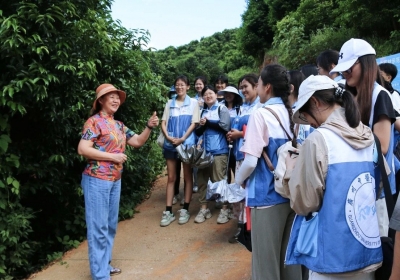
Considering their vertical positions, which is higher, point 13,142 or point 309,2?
point 309,2

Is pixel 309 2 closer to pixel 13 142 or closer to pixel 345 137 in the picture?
pixel 13 142

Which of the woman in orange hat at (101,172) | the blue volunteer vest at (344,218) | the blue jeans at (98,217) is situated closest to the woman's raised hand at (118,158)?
the woman in orange hat at (101,172)

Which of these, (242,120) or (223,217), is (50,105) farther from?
(223,217)

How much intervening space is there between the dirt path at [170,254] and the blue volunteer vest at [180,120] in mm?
1180

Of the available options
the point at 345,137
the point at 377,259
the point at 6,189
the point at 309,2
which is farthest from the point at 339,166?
the point at 309,2

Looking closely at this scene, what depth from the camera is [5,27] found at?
3730 mm

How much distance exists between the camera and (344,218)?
1820mm

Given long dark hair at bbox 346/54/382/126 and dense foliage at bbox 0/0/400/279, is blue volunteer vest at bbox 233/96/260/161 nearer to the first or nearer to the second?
dense foliage at bbox 0/0/400/279

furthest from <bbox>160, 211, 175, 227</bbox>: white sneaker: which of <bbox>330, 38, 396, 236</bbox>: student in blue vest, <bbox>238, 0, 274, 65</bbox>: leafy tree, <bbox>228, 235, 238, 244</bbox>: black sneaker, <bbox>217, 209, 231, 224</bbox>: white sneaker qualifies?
<bbox>238, 0, 274, 65</bbox>: leafy tree

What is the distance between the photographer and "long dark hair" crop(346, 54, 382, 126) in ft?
7.81

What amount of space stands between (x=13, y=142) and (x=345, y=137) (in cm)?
423

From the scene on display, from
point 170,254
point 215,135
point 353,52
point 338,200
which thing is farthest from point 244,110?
point 338,200

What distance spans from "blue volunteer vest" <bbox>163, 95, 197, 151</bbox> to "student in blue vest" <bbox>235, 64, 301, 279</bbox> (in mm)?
2563

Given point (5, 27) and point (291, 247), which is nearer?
point (291, 247)
